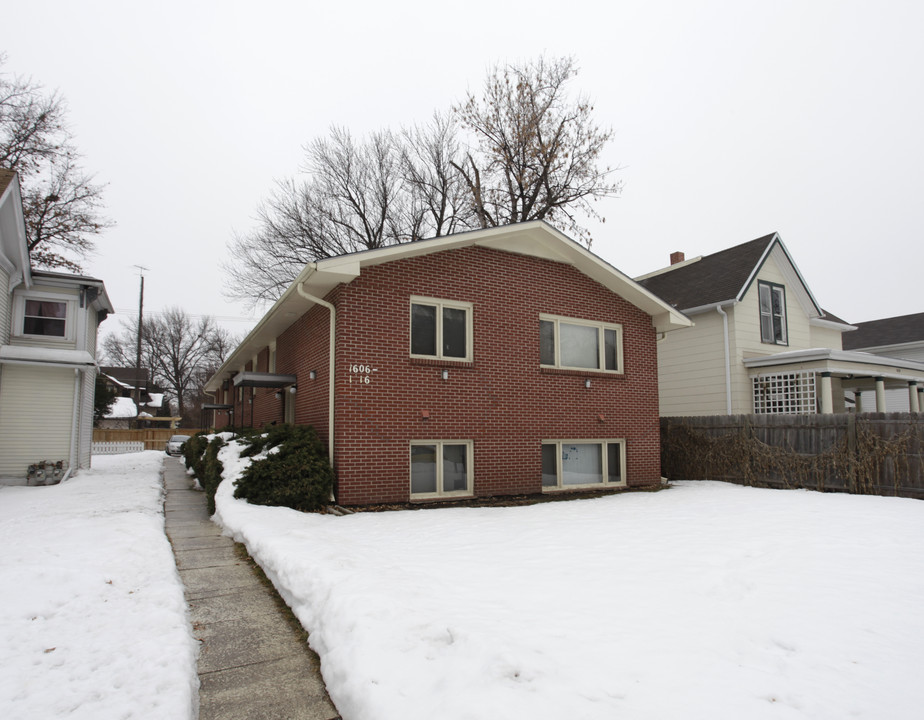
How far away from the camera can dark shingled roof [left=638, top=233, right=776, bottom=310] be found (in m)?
16.7

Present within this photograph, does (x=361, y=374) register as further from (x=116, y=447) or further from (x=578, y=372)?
(x=116, y=447)

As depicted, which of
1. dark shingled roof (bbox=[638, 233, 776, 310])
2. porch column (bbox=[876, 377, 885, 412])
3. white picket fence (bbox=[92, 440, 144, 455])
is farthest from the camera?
white picket fence (bbox=[92, 440, 144, 455])

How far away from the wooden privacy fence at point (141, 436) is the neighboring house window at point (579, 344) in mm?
25100

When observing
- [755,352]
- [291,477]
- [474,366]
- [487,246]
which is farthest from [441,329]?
[755,352]

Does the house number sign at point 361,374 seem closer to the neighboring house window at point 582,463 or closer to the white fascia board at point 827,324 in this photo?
the neighboring house window at point 582,463

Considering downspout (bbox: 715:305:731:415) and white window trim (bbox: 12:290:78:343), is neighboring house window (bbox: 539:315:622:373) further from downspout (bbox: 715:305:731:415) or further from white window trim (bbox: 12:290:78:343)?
white window trim (bbox: 12:290:78:343)

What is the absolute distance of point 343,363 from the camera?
9.17 m

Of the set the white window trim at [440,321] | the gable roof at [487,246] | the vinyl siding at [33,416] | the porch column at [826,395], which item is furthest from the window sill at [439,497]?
the vinyl siding at [33,416]

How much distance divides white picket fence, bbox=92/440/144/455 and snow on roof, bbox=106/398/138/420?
29.1ft

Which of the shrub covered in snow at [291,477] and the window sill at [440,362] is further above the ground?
the window sill at [440,362]

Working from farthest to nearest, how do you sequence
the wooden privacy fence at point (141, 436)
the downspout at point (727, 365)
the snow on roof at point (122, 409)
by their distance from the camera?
1. the snow on roof at point (122, 409)
2. the wooden privacy fence at point (141, 436)
3. the downspout at point (727, 365)

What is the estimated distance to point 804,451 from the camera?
11.9 metres


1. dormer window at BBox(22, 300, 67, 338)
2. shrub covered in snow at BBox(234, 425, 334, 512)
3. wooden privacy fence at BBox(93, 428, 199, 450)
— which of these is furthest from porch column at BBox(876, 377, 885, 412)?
wooden privacy fence at BBox(93, 428, 199, 450)

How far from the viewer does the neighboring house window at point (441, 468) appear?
9852 millimetres
